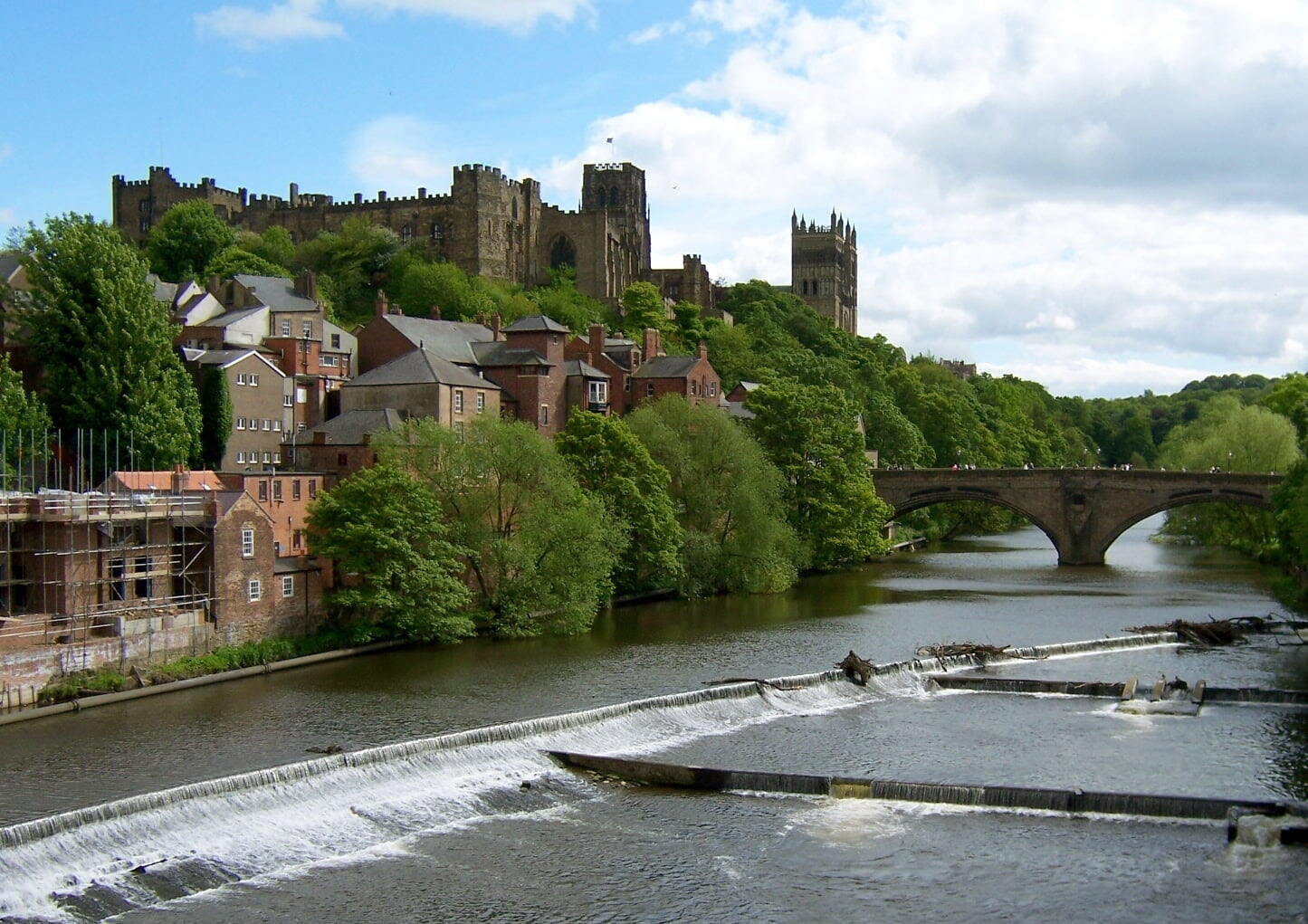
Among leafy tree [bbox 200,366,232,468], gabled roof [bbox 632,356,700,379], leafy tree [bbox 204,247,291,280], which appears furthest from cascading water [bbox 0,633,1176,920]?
leafy tree [bbox 204,247,291,280]

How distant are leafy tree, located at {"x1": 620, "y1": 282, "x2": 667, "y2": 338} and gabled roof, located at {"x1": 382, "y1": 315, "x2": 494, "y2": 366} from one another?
35.1 metres

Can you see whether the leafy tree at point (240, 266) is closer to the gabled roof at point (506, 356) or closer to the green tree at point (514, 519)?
the gabled roof at point (506, 356)

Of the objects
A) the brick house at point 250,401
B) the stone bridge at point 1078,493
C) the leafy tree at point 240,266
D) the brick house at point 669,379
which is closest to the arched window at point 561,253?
the leafy tree at point 240,266

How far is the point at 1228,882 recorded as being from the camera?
26.4m

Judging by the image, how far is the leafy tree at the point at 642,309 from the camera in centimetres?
11094

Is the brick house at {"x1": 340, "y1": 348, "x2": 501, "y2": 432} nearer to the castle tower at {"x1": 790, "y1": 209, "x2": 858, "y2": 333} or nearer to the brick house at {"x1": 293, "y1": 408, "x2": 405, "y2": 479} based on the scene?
the brick house at {"x1": 293, "y1": 408, "x2": 405, "y2": 479}

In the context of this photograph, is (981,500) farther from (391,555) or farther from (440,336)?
(391,555)

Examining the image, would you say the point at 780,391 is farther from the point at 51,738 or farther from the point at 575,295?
the point at 51,738

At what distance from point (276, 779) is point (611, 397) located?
4917cm

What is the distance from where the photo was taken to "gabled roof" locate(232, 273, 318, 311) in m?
72.2

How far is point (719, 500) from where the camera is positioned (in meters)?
66.8

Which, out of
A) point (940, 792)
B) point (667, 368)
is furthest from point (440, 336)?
point (940, 792)

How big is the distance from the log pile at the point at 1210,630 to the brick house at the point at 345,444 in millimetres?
29451

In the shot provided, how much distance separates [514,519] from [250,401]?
14.9 metres
